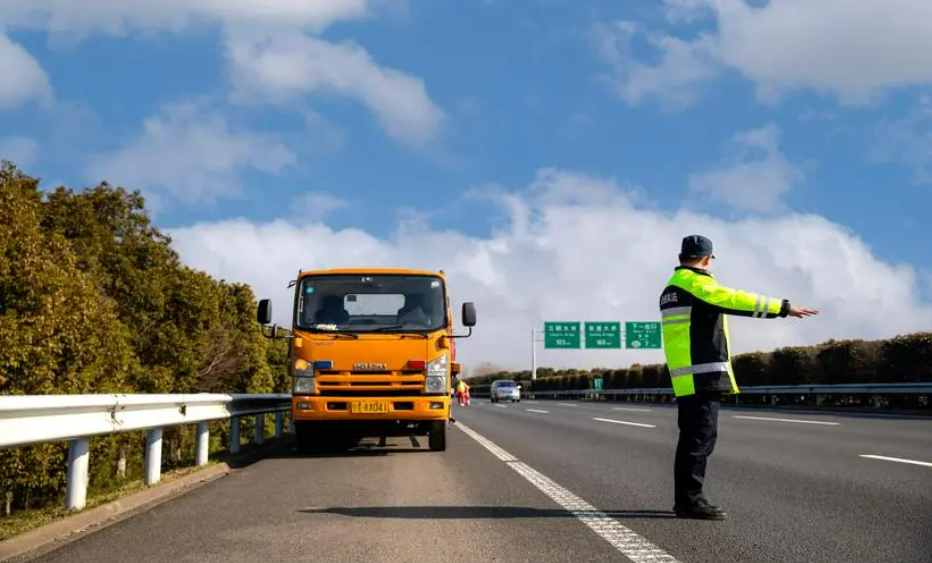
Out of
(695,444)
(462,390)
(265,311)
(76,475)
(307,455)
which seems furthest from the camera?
(462,390)

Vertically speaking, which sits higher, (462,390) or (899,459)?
(462,390)

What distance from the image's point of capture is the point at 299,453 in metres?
11.9

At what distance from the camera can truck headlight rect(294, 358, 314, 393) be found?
423 inches

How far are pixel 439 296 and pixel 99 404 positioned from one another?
5.97 metres

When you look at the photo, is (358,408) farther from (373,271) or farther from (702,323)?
(702,323)

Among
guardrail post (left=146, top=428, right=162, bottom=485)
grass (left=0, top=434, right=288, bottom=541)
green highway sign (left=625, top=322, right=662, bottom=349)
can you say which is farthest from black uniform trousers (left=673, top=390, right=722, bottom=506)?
green highway sign (left=625, top=322, right=662, bottom=349)

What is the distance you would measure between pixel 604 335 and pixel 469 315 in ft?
159

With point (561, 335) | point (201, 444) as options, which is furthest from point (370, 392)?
point (561, 335)

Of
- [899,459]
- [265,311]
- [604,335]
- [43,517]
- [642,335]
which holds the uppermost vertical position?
[604,335]

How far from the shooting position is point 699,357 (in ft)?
19.5

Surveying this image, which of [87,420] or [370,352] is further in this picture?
[370,352]

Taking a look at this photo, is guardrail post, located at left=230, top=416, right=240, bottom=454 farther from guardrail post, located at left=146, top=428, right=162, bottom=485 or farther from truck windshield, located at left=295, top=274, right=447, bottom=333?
guardrail post, located at left=146, top=428, right=162, bottom=485

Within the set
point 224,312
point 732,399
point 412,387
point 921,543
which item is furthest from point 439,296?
point 732,399

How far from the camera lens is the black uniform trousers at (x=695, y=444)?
586cm
